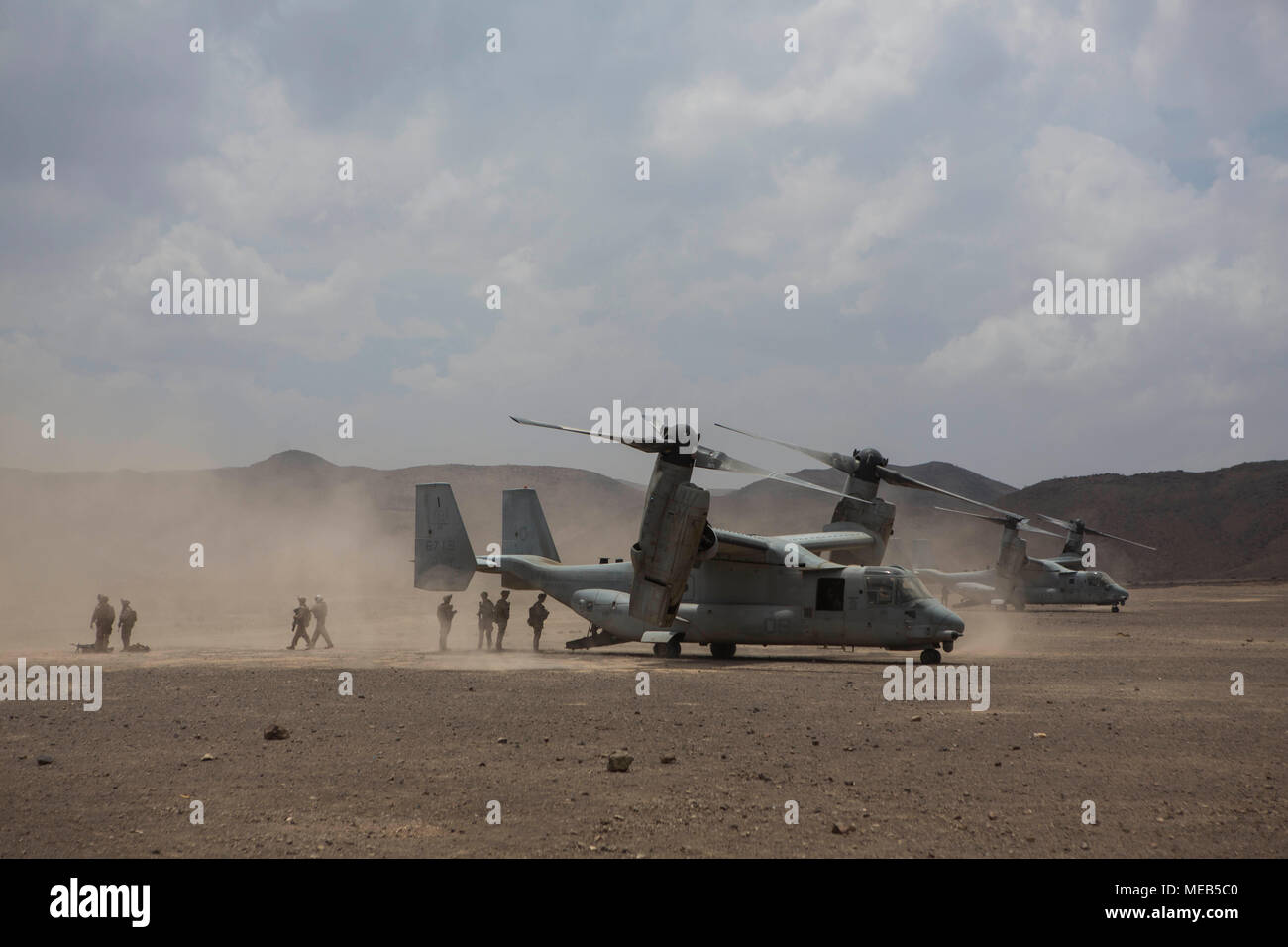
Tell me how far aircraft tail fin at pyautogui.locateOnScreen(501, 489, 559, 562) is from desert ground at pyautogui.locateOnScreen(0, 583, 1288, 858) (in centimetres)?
836

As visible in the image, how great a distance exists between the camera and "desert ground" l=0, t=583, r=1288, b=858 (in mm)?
7668

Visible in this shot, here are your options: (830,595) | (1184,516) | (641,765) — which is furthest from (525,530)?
(1184,516)

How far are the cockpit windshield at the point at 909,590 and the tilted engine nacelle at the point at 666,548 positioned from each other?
4.81m

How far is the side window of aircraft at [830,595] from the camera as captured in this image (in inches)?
894

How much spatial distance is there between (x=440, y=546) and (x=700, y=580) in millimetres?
8592

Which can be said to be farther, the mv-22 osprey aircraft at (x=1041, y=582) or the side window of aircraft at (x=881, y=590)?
the mv-22 osprey aircraft at (x=1041, y=582)

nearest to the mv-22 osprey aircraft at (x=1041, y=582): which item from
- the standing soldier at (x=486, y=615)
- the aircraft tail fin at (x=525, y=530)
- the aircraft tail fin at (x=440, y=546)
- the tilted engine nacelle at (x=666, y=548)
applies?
the aircraft tail fin at (x=525, y=530)

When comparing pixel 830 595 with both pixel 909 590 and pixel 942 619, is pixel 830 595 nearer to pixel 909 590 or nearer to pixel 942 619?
pixel 909 590

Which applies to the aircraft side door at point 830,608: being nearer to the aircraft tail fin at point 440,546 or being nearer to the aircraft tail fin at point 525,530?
the aircraft tail fin at point 525,530

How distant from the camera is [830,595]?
74.8ft

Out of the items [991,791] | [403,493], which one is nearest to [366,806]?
[991,791]

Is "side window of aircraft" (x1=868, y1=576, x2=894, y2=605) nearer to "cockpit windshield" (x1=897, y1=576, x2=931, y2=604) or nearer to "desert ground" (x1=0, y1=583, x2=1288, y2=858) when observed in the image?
"cockpit windshield" (x1=897, y1=576, x2=931, y2=604)
